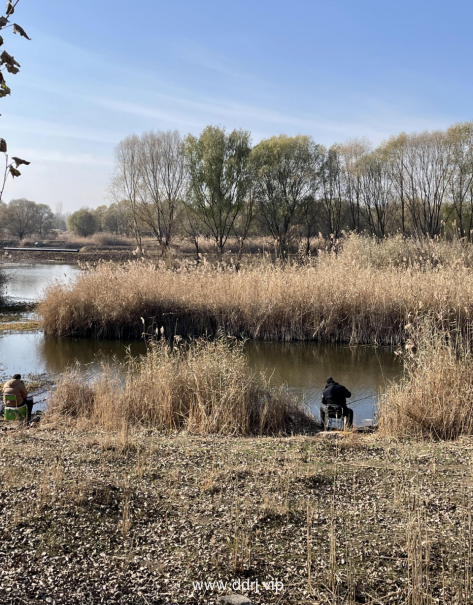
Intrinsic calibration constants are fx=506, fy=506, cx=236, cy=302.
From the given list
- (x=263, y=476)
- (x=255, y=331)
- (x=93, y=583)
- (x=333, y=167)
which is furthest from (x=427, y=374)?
(x=333, y=167)

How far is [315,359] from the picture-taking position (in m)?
12.3

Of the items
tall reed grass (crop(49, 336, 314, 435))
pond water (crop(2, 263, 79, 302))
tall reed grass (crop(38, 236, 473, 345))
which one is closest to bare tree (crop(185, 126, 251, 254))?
pond water (crop(2, 263, 79, 302))

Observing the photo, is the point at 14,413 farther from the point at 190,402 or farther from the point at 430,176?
the point at 430,176

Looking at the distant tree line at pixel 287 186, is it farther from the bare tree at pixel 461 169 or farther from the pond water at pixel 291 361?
the pond water at pixel 291 361

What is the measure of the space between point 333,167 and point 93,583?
38.0m

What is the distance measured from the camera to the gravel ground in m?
2.99

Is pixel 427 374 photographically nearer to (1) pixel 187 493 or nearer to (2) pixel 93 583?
(1) pixel 187 493

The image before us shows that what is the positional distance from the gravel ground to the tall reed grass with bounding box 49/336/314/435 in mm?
1373

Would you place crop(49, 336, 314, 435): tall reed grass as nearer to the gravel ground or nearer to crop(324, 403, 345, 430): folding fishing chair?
crop(324, 403, 345, 430): folding fishing chair

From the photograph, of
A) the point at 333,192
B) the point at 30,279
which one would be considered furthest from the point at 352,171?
the point at 30,279

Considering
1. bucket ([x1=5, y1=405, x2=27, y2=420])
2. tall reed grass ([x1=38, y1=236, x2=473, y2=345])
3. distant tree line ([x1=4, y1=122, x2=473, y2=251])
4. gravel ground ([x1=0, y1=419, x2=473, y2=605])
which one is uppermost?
distant tree line ([x1=4, y1=122, x2=473, y2=251])

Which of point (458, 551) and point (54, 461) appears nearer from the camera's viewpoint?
point (458, 551)

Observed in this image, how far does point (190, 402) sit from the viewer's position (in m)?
7.11

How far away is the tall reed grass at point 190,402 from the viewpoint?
6707mm
